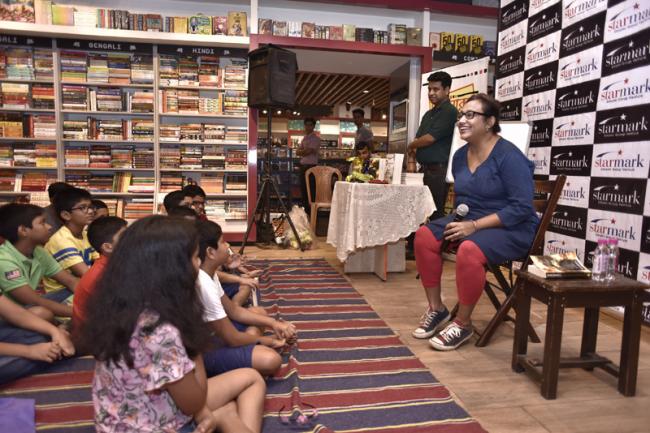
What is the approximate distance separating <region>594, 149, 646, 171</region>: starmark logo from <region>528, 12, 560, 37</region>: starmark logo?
1.20 m

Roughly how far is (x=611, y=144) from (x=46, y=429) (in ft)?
11.0

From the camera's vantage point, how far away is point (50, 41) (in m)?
4.64

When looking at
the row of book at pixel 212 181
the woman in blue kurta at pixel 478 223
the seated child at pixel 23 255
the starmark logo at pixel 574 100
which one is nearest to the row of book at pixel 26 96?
the row of book at pixel 212 181

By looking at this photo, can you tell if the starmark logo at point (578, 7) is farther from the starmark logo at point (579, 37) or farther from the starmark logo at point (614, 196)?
the starmark logo at point (614, 196)

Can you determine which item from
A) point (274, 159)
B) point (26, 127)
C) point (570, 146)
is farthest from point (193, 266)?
point (274, 159)

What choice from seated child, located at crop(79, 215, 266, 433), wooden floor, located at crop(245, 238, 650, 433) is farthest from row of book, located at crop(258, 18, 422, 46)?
seated child, located at crop(79, 215, 266, 433)

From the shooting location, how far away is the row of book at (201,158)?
5.02m

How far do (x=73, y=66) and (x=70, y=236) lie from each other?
306cm

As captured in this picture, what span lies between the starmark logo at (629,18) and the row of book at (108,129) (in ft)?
14.2

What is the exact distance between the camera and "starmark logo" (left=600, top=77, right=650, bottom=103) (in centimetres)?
263

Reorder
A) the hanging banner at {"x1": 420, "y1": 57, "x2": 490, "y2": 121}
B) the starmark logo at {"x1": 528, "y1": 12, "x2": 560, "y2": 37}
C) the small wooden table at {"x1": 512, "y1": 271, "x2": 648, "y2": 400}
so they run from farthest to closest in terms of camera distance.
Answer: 1. the hanging banner at {"x1": 420, "y1": 57, "x2": 490, "y2": 121}
2. the starmark logo at {"x1": 528, "y1": 12, "x2": 560, "y2": 37}
3. the small wooden table at {"x1": 512, "y1": 271, "x2": 648, "y2": 400}

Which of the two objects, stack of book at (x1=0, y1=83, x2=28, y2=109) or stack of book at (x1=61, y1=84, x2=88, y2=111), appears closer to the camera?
stack of book at (x1=0, y1=83, x2=28, y2=109)

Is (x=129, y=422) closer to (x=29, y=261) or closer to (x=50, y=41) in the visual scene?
(x=29, y=261)

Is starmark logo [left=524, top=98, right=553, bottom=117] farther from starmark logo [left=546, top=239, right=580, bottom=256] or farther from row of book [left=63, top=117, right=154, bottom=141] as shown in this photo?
row of book [left=63, top=117, right=154, bottom=141]
